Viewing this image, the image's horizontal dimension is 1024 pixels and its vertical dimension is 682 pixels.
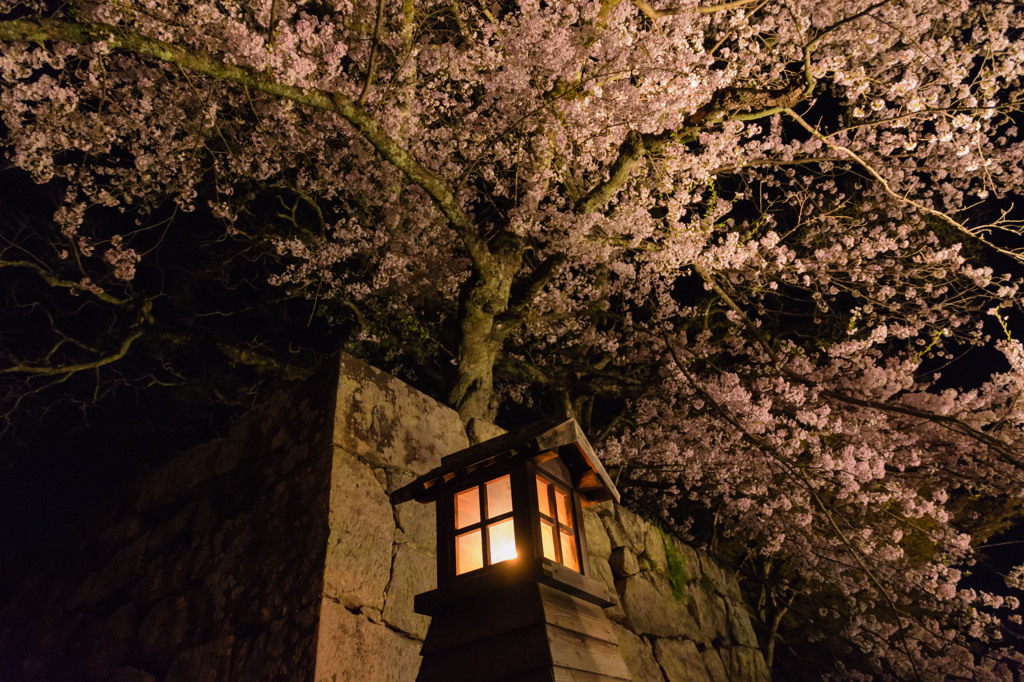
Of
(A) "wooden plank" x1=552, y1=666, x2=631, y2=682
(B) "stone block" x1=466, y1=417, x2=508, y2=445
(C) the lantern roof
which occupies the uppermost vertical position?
(B) "stone block" x1=466, y1=417, x2=508, y2=445

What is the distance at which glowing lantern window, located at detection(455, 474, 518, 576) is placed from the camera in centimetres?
281

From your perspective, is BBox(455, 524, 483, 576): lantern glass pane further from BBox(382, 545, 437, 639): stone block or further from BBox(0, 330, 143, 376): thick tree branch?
BBox(0, 330, 143, 376): thick tree branch

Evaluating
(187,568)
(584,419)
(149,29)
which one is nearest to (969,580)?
(584,419)

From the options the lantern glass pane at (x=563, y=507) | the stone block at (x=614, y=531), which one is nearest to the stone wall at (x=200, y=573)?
the lantern glass pane at (x=563, y=507)

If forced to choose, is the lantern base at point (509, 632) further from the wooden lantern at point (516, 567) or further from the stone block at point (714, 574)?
the stone block at point (714, 574)

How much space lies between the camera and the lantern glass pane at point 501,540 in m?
2.78

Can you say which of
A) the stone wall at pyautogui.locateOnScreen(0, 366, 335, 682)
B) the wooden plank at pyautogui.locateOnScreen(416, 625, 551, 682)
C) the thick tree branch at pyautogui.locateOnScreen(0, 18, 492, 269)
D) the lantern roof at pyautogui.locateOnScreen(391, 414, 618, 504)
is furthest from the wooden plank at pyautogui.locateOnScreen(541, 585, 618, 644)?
the thick tree branch at pyautogui.locateOnScreen(0, 18, 492, 269)

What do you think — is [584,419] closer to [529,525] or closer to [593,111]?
[593,111]

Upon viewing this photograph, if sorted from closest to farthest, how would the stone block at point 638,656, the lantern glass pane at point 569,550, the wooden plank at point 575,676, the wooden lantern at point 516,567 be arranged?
the wooden plank at point 575,676, the wooden lantern at point 516,567, the lantern glass pane at point 569,550, the stone block at point 638,656

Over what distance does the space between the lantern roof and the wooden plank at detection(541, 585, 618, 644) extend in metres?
0.64

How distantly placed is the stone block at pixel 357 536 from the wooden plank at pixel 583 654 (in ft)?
3.23

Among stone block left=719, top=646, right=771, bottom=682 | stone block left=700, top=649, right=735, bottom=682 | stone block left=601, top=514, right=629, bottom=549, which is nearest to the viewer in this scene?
stone block left=601, top=514, right=629, bottom=549

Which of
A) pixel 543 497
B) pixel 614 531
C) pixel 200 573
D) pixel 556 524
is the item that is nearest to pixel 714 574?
pixel 614 531

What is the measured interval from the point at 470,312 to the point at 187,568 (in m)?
2.97
